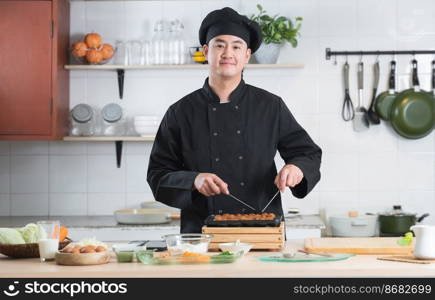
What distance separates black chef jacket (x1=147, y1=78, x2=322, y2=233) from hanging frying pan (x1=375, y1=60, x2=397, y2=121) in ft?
6.23

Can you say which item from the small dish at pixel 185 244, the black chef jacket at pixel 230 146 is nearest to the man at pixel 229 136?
the black chef jacket at pixel 230 146

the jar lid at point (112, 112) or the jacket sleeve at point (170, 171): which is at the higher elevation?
the jar lid at point (112, 112)

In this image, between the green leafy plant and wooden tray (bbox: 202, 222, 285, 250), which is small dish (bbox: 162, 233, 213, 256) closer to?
wooden tray (bbox: 202, 222, 285, 250)

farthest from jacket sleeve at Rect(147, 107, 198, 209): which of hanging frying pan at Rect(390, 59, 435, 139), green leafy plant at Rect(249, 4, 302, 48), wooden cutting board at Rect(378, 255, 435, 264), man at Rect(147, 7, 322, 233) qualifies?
hanging frying pan at Rect(390, 59, 435, 139)

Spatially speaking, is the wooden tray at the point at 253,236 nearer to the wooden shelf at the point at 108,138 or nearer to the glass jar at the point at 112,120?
the wooden shelf at the point at 108,138

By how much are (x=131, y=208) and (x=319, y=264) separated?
9.47 feet

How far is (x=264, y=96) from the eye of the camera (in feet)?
10.4

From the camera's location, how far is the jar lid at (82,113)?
4.89 metres

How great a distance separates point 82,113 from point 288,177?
8.11 ft

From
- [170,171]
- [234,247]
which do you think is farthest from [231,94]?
[234,247]

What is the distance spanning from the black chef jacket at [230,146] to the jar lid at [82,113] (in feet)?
6.04

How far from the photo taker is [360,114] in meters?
4.92

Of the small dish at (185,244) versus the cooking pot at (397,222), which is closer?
the small dish at (185,244)

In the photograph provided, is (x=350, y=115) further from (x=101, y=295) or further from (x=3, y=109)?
(x=101, y=295)
